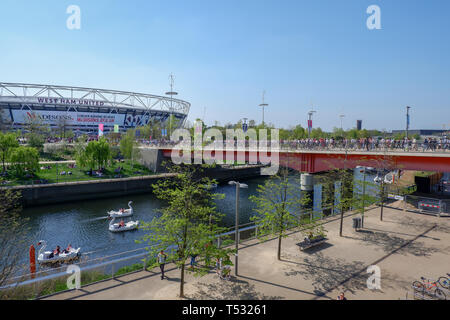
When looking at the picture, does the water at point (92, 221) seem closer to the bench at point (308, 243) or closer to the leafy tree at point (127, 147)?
the bench at point (308, 243)

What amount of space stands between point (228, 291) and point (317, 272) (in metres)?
4.73

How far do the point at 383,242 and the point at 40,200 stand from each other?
120 feet

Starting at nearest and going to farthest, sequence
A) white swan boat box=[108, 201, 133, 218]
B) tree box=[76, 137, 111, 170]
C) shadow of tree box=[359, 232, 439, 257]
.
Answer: shadow of tree box=[359, 232, 439, 257] < white swan boat box=[108, 201, 133, 218] < tree box=[76, 137, 111, 170]

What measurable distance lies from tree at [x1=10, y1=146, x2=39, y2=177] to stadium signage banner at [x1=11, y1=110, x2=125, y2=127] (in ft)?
247

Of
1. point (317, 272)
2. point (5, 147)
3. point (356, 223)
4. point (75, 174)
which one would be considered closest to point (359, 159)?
point (356, 223)

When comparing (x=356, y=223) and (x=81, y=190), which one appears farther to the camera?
(x=81, y=190)

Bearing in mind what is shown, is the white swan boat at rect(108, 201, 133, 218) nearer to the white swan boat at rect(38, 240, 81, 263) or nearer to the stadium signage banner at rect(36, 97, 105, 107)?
the white swan boat at rect(38, 240, 81, 263)

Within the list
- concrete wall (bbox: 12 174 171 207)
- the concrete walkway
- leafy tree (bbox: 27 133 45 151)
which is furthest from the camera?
leafy tree (bbox: 27 133 45 151)

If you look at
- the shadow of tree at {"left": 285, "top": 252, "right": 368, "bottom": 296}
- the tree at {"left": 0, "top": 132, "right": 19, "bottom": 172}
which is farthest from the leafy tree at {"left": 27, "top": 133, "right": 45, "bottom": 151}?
the shadow of tree at {"left": 285, "top": 252, "right": 368, "bottom": 296}

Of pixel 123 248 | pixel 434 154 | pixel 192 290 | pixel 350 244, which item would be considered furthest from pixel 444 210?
pixel 123 248

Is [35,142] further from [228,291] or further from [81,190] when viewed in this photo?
[228,291]

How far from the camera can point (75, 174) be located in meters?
43.1

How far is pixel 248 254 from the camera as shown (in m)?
15.6

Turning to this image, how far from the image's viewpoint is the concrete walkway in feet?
37.7
